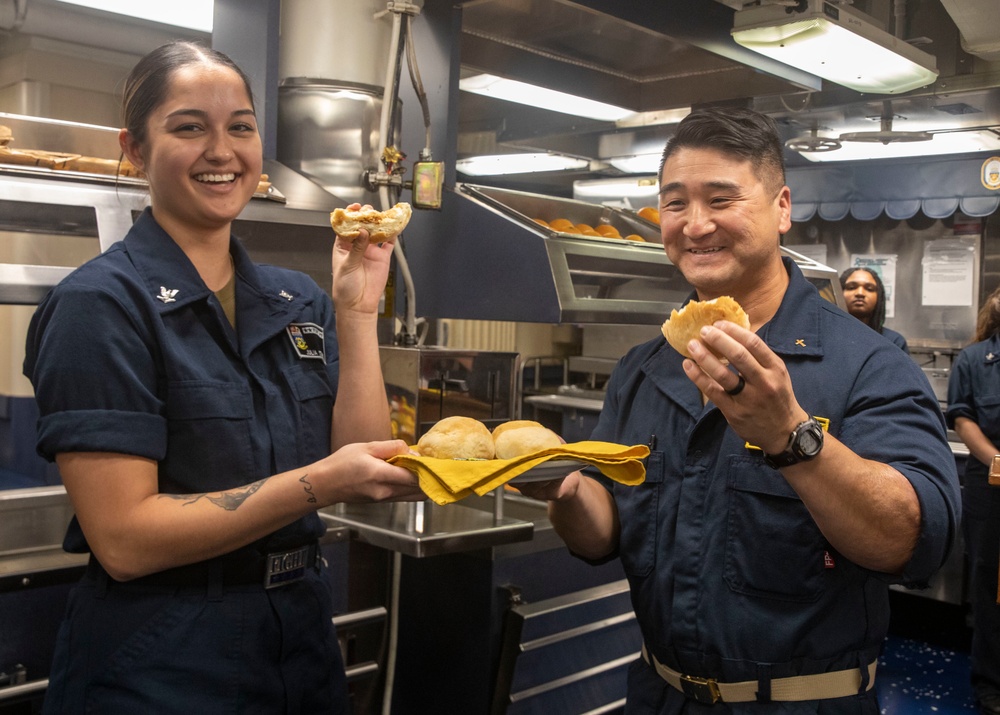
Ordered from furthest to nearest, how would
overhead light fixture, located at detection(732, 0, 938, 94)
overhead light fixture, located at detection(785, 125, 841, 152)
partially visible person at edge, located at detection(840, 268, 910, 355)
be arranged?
1. overhead light fixture, located at detection(785, 125, 841, 152)
2. partially visible person at edge, located at detection(840, 268, 910, 355)
3. overhead light fixture, located at detection(732, 0, 938, 94)

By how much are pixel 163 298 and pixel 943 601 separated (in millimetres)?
5970

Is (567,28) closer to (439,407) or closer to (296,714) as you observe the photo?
(439,407)

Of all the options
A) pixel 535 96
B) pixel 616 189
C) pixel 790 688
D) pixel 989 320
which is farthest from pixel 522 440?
pixel 616 189

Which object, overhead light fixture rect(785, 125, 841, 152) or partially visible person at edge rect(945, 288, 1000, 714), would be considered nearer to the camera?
partially visible person at edge rect(945, 288, 1000, 714)

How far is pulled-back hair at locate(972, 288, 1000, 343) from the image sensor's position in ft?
16.7

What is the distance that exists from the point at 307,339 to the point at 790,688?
3.69 feet

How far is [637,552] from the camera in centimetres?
185

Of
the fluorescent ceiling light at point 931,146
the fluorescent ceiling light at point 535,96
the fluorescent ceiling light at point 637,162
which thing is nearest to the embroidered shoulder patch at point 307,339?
the fluorescent ceiling light at point 535,96

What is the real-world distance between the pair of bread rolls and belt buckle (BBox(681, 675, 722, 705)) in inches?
20.2

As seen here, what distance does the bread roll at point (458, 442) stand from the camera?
1936mm

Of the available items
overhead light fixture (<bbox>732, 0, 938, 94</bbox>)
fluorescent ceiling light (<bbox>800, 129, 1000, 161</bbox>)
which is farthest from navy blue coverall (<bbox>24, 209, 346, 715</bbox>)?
fluorescent ceiling light (<bbox>800, 129, 1000, 161</bbox>)

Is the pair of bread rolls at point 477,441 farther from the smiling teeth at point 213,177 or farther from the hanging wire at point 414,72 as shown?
the hanging wire at point 414,72

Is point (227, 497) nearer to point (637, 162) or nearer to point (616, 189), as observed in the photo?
point (637, 162)

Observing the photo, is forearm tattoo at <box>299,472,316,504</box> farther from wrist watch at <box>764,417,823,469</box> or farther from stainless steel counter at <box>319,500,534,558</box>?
stainless steel counter at <box>319,500,534,558</box>
